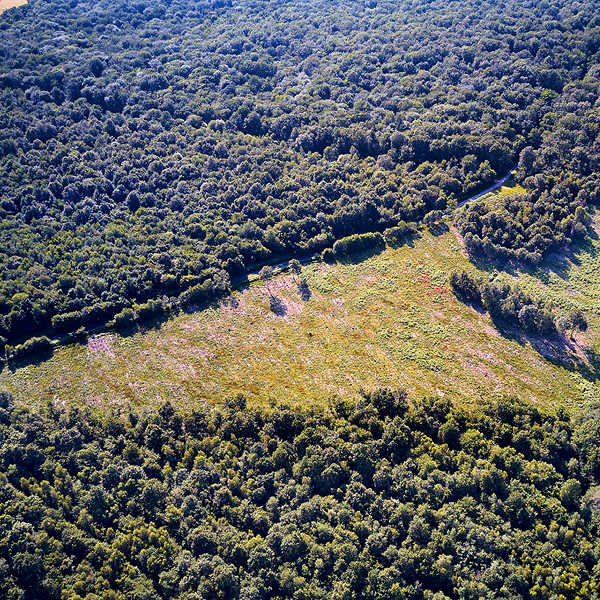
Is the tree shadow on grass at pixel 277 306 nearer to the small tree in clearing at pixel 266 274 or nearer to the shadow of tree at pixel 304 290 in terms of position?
the small tree in clearing at pixel 266 274

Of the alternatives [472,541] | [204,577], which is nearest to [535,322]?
[472,541]

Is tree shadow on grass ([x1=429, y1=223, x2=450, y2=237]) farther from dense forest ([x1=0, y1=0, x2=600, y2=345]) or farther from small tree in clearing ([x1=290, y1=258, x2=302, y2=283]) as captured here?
small tree in clearing ([x1=290, y1=258, x2=302, y2=283])

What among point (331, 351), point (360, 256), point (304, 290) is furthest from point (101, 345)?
point (360, 256)

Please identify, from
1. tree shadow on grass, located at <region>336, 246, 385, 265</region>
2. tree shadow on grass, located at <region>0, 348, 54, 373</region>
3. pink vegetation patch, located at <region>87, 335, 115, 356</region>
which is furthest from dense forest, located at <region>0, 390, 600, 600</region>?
tree shadow on grass, located at <region>336, 246, 385, 265</region>

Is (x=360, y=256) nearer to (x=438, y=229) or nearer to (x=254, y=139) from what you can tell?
(x=438, y=229)

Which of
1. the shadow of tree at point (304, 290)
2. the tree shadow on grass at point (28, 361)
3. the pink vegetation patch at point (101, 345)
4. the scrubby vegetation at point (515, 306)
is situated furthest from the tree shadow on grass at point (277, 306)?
the tree shadow on grass at point (28, 361)

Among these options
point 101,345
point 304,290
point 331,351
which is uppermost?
point 304,290
